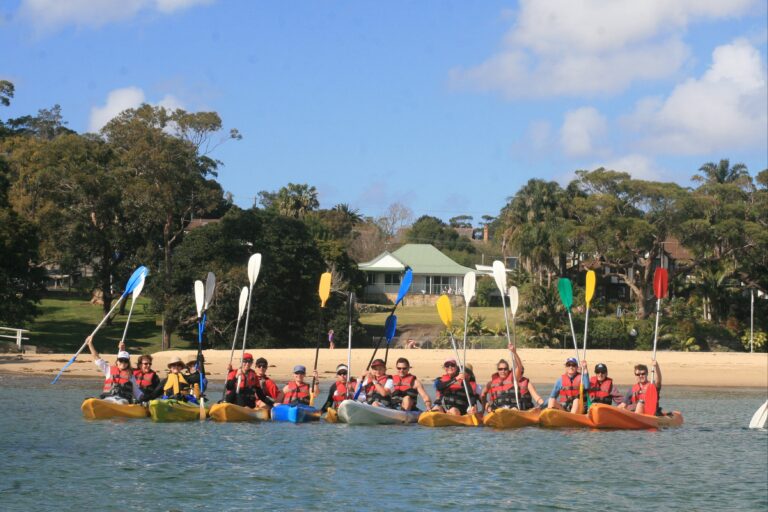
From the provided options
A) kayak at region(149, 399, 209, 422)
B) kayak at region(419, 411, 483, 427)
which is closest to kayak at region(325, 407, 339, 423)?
kayak at region(419, 411, 483, 427)

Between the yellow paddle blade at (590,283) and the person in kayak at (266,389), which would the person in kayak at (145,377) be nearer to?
the person in kayak at (266,389)

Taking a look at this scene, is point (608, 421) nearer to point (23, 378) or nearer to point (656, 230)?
point (23, 378)

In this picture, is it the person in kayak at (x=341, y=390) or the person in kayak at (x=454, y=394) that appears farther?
the person in kayak at (x=341, y=390)

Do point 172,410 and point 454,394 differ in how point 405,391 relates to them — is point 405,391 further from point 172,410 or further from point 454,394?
point 172,410

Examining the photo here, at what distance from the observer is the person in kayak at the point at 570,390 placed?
1862 cm

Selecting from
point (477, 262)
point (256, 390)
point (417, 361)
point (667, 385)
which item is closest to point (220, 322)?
point (417, 361)

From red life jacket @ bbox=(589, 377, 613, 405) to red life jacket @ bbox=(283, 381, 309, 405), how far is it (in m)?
5.34

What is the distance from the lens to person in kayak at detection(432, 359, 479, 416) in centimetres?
Result: 1891

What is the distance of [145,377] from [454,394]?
5793 millimetres

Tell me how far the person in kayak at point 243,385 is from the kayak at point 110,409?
5.14 ft

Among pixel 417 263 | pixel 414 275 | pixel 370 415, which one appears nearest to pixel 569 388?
pixel 370 415

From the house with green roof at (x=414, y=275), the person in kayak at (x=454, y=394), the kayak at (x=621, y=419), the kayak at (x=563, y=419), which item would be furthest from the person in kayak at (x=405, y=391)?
the house with green roof at (x=414, y=275)

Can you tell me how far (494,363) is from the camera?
114 ft

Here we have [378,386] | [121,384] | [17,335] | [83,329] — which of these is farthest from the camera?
[83,329]
